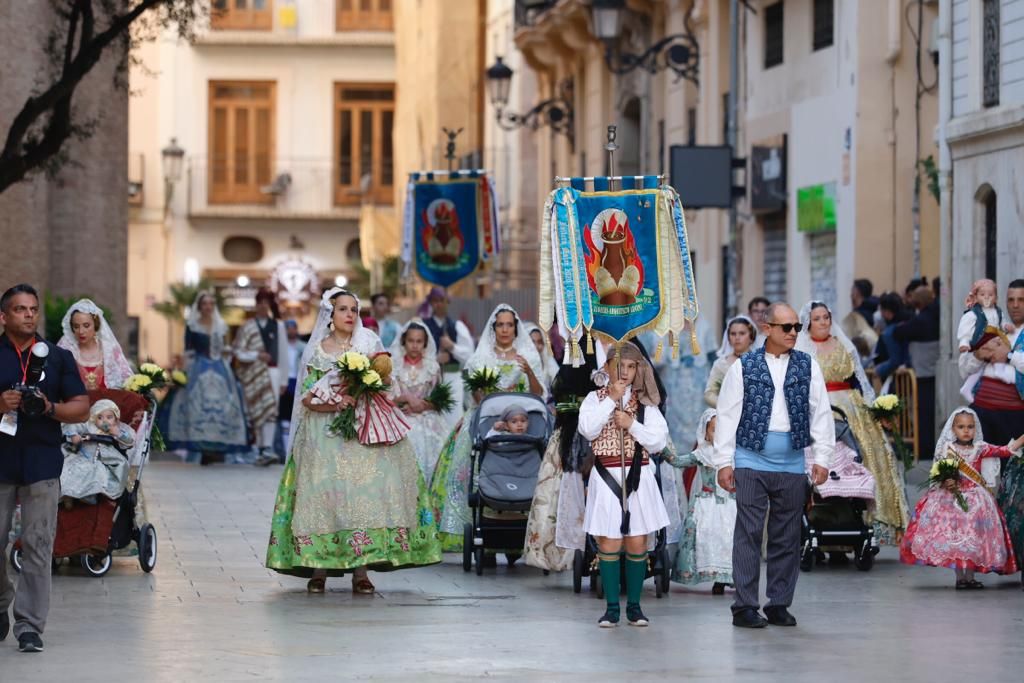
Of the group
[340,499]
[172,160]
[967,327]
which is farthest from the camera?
[172,160]

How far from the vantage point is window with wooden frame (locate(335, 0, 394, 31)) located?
62812 mm

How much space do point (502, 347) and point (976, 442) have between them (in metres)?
3.59

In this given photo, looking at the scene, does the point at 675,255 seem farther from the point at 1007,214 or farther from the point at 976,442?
the point at 1007,214

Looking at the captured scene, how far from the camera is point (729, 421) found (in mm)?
12383

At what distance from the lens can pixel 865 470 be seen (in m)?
15.5

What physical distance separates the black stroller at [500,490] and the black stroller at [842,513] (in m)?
1.82

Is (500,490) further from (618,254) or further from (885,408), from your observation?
(885,408)

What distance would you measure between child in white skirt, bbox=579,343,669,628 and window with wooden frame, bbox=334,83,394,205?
49.9 metres

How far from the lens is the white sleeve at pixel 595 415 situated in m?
12.6

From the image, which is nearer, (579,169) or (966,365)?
(966,365)

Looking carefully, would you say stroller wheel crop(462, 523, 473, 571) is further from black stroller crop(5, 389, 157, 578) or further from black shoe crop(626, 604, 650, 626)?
black shoe crop(626, 604, 650, 626)

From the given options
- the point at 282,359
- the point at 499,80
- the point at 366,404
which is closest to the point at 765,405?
the point at 366,404

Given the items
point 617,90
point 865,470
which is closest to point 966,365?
point 865,470

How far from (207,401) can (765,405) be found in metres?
14.9
